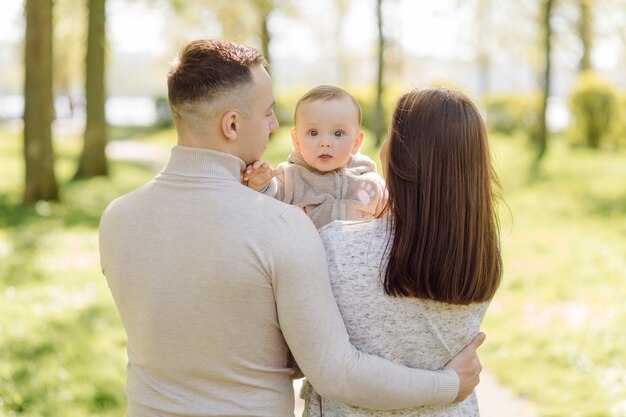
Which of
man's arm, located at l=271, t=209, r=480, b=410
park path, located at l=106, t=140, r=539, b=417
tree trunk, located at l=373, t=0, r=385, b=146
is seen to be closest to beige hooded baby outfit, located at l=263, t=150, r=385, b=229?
man's arm, located at l=271, t=209, r=480, b=410

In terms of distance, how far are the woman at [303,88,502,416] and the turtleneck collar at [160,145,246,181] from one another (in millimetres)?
325

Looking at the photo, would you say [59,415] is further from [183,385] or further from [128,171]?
[128,171]

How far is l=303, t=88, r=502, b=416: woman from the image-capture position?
2.12m

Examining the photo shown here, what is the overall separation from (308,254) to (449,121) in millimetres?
546

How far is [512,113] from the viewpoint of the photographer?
1131 inches

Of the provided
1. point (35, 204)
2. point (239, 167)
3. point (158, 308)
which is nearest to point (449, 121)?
point (239, 167)

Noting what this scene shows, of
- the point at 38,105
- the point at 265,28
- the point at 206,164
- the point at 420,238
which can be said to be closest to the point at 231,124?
the point at 206,164

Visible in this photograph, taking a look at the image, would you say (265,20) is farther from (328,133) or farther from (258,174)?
(258,174)

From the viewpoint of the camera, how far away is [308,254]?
197cm

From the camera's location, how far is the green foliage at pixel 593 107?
→ 22.3 meters

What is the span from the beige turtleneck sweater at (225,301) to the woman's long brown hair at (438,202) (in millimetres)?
239

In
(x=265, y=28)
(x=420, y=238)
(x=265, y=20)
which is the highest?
(x=265, y=20)

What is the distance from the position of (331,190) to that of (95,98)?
14.9 metres

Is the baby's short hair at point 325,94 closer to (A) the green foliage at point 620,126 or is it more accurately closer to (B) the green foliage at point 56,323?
(B) the green foliage at point 56,323
